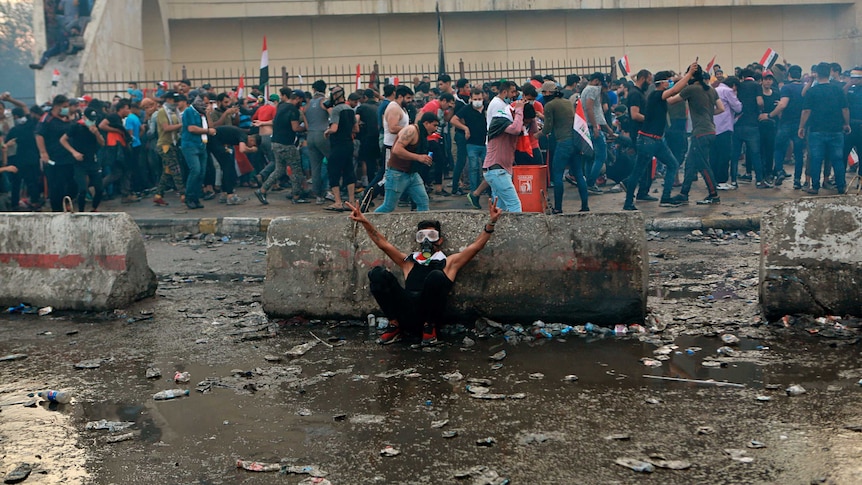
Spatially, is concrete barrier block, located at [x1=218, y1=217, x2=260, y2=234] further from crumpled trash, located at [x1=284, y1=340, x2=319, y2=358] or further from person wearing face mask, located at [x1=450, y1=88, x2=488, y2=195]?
crumpled trash, located at [x1=284, y1=340, x2=319, y2=358]

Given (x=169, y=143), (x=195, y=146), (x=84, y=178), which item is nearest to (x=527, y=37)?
(x=169, y=143)

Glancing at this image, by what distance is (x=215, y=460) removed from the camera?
494cm

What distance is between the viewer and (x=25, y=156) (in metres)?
16.1

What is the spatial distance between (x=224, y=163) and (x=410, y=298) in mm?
9683

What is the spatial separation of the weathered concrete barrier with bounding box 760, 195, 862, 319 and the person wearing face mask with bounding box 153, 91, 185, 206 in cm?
1077

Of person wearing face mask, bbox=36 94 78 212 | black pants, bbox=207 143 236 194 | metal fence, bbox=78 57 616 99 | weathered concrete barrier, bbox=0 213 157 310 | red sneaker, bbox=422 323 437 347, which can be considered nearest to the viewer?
red sneaker, bbox=422 323 437 347

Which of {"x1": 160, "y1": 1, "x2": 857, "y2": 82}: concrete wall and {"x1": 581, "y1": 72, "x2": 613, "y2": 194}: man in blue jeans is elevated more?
{"x1": 160, "y1": 1, "x2": 857, "y2": 82}: concrete wall

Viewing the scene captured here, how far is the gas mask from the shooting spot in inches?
298

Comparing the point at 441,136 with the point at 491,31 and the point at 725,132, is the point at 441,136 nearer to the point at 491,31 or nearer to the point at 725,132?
the point at 725,132

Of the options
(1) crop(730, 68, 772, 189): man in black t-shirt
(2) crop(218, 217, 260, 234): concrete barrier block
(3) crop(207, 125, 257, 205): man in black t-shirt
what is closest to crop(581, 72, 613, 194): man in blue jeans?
(1) crop(730, 68, 772, 189): man in black t-shirt

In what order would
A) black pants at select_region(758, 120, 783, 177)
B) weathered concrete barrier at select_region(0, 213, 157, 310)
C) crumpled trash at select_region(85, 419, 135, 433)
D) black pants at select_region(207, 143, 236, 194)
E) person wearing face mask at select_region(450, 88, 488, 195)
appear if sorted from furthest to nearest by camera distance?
1. black pants at select_region(207, 143, 236, 194)
2. black pants at select_region(758, 120, 783, 177)
3. person wearing face mask at select_region(450, 88, 488, 195)
4. weathered concrete barrier at select_region(0, 213, 157, 310)
5. crumpled trash at select_region(85, 419, 135, 433)

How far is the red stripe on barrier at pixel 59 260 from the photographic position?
29.3ft

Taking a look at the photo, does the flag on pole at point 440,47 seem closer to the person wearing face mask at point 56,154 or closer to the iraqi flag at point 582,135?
the iraqi flag at point 582,135

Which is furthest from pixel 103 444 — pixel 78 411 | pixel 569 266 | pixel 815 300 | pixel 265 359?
pixel 815 300
